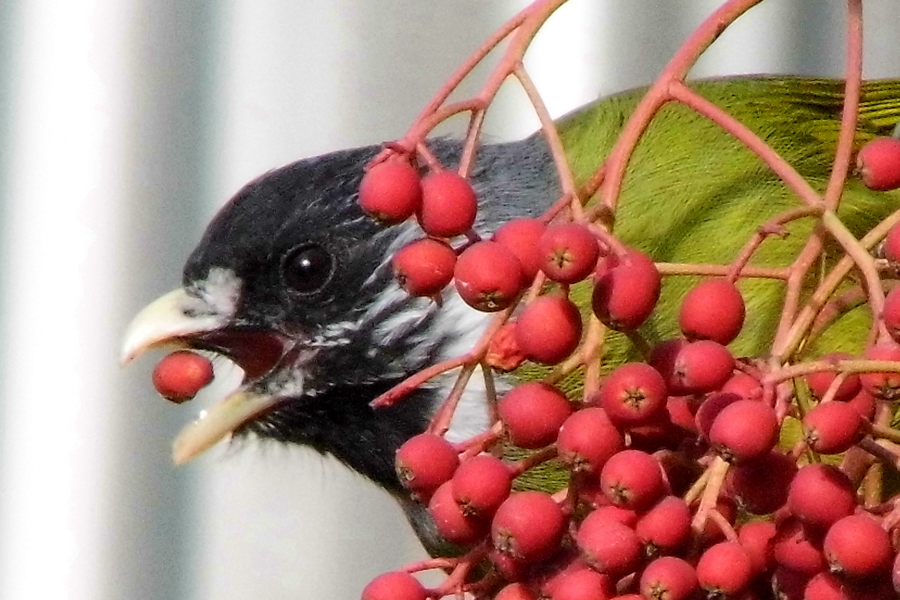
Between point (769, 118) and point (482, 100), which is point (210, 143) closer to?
point (769, 118)

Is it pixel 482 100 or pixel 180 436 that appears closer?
pixel 482 100

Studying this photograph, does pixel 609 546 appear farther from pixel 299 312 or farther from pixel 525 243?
pixel 299 312

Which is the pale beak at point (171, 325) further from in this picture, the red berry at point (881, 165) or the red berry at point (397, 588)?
the red berry at point (881, 165)

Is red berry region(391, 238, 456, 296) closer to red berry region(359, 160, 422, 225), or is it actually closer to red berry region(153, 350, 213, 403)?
red berry region(359, 160, 422, 225)

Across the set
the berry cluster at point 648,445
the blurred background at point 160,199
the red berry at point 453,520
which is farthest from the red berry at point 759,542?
the blurred background at point 160,199

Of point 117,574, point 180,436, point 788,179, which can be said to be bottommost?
point 117,574

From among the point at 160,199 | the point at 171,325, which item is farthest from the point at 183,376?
the point at 160,199

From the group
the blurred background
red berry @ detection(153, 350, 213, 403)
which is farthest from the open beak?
the blurred background

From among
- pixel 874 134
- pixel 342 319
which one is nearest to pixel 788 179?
pixel 342 319
